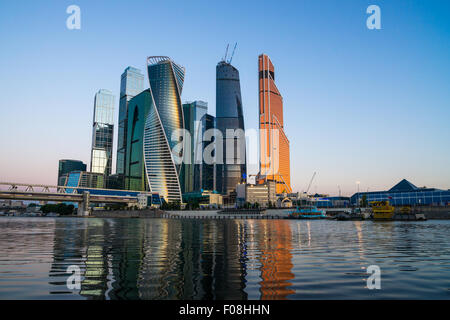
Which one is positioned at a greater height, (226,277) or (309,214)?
(226,277)

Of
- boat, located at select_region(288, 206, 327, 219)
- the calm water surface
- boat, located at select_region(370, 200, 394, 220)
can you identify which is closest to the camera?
the calm water surface

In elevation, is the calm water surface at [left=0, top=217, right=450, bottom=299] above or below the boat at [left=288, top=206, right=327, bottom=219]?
above

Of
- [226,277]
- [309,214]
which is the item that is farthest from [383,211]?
[226,277]

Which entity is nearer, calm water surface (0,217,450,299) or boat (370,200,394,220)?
calm water surface (0,217,450,299)

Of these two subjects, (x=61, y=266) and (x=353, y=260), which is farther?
(x=353, y=260)

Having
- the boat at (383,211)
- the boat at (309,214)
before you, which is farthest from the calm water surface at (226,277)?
the boat at (309,214)

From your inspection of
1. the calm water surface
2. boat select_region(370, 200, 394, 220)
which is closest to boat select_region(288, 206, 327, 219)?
boat select_region(370, 200, 394, 220)

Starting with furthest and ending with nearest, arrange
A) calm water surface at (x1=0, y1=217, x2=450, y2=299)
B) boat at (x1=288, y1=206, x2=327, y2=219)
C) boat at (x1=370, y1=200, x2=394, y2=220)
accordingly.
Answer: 1. boat at (x1=288, y1=206, x2=327, y2=219)
2. boat at (x1=370, y1=200, x2=394, y2=220)
3. calm water surface at (x1=0, y1=217, x2=450, y2=299)

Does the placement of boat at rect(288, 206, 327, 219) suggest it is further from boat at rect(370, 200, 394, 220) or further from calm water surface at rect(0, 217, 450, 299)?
calm water surface at rect(0, 217, 450, 299)

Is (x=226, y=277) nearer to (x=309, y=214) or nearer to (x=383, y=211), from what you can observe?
(x=383, y=211)
